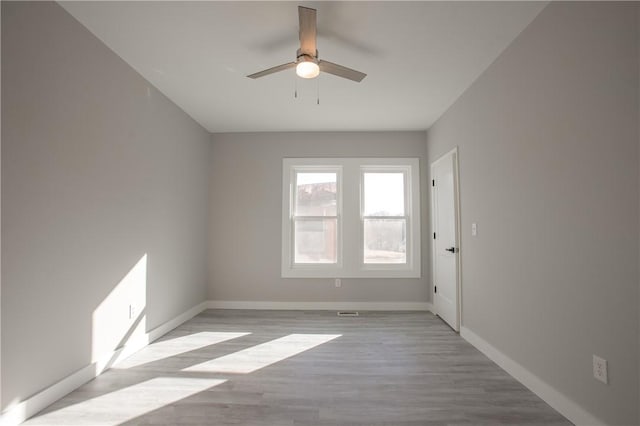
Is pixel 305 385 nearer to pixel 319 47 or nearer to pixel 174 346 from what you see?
pixel 174 346

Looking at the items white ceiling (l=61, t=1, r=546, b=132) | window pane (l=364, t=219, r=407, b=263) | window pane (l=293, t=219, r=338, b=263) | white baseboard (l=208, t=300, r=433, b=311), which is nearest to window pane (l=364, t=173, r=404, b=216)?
window pane (l=364, t=219, r=407, b=263)

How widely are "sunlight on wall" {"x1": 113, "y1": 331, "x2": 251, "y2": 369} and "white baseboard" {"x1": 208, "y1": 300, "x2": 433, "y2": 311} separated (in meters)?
1.10

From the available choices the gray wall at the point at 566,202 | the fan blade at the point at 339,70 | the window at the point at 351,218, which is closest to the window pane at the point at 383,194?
the window at the point at 351,218

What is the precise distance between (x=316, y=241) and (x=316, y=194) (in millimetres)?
707

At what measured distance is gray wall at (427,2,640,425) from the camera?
162 centimetres

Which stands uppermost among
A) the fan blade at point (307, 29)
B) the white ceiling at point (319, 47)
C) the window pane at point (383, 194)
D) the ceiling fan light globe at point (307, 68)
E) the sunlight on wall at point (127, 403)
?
the white ceiling at point (319, 47)

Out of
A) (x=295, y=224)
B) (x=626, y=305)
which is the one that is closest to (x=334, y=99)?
(x=295, y=224)

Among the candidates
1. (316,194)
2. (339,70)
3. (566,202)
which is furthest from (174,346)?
(566,202)

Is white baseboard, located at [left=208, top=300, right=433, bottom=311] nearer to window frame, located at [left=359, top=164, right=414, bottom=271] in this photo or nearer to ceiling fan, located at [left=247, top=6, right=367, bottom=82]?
window frame, located at [left=359, top=164, right=414, bottom=271]

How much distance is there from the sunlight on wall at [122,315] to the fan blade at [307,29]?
2.46 meters

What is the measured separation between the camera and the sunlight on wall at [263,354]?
266 cm

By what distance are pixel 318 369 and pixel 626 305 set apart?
204 centimetres

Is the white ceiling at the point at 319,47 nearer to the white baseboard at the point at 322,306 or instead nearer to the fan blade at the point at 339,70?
the fan blade at the point at 339,70

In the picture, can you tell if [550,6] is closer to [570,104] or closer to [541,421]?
[570,104]
